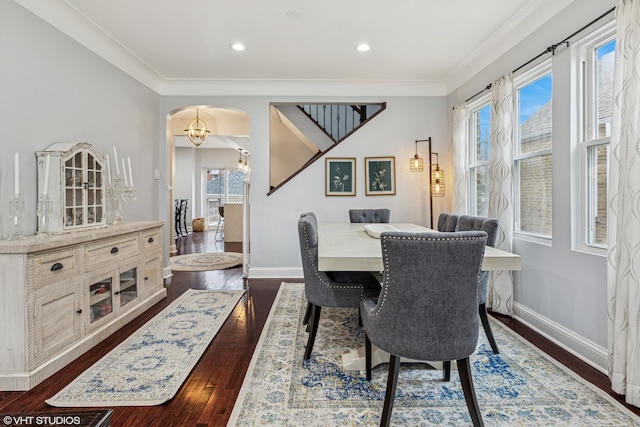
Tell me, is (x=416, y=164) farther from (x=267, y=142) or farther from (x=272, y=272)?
(x=272, y=272)

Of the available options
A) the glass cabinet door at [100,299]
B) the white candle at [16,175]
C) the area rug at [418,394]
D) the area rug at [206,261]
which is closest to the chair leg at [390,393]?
the area rug at [418,394]

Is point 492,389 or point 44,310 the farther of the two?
point 44,310

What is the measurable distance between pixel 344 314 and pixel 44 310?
2229 millimetres

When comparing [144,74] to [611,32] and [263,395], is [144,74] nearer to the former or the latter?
[263,395]

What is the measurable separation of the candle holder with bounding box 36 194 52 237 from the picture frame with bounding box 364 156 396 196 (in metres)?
3.47

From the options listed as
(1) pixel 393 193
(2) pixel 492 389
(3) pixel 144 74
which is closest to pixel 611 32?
(2) pixel 492 389

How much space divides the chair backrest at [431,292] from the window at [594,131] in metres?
1.48

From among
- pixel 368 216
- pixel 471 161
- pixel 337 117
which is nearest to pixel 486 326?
pixel 368 216

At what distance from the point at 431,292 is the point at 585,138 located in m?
1.89

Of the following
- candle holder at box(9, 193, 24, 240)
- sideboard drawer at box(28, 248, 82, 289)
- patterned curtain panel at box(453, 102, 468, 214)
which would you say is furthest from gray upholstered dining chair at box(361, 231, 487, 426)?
patterned curtain panel at box(453, 102, 468, 214)

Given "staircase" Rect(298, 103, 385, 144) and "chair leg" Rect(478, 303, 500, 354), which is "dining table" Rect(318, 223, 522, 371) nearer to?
"chair leg" Rect(478, 303, 500, 354)

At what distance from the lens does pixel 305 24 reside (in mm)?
2963

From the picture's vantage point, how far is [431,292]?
54.7 inches

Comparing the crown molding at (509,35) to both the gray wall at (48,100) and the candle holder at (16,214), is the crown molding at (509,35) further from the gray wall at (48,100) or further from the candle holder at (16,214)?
the candle holder at (16,214)
